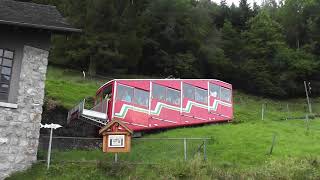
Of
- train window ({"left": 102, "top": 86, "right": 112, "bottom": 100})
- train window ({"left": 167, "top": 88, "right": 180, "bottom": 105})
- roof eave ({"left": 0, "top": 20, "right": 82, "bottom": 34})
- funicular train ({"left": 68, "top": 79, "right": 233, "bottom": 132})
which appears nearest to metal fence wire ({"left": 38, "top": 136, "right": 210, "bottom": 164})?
funicular train ({"left": 68, "top": 79, "right": 233, "bottom": 132})

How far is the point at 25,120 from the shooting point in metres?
20.8

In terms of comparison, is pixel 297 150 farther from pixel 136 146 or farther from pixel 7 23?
pixel 7 23

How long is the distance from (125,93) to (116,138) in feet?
30.9

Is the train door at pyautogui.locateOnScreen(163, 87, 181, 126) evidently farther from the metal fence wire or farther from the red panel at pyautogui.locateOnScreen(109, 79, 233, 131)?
the metal fence wire

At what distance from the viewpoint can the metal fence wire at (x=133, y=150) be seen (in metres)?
23.6

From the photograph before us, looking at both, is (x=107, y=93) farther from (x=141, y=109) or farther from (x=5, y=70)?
(x=5, y=70)

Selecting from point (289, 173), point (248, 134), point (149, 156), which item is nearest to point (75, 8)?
point (248, 134)

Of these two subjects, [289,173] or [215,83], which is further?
[215,83]

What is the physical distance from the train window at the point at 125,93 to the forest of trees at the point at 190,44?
22.3 meters

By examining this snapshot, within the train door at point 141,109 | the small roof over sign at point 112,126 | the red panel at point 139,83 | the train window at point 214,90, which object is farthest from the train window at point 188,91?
the small roof over sign at point 112,126

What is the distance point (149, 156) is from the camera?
80.9 ft

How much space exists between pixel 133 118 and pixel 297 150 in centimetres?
915

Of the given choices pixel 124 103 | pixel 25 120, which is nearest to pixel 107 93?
pixel 124 103

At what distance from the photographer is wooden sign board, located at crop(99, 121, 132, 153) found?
21344 mm
